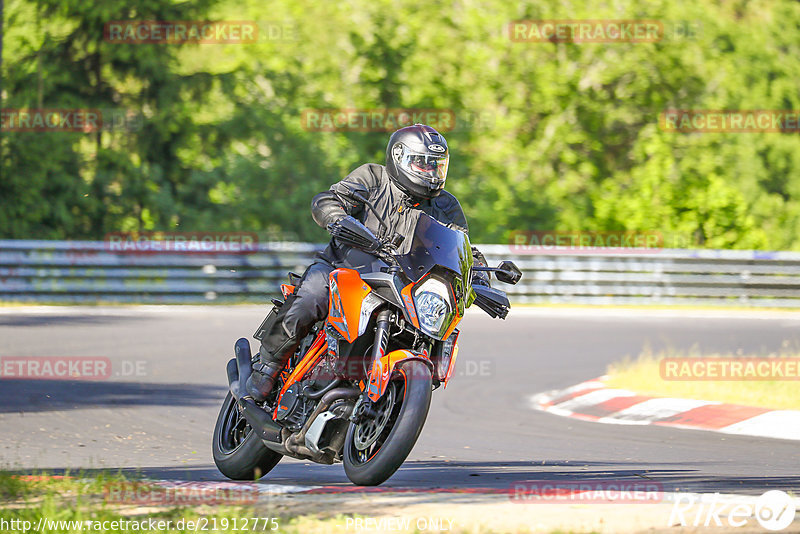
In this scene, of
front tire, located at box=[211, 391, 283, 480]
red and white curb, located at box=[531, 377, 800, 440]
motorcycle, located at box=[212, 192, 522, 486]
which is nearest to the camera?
motorcycle, located at box=[212, 192, 522, 486]

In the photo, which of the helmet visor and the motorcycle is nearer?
the motorcycle

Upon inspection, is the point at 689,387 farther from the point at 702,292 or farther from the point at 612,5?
the point at 612,5

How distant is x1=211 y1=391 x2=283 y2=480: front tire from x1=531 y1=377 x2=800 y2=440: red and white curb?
14.1 ft

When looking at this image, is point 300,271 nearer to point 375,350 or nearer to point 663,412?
point 663,412

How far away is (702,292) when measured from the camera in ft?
78.6

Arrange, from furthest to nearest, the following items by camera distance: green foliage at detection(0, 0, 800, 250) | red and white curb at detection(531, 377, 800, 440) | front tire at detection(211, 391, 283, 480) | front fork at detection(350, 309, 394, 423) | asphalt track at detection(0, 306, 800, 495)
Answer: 1. green foliage at detection(0, 0, 800, 250)
2. red and white curb at detection(531, 377, 800, 440)
3. asphalt track at detection(0, 306, 800, 495)
4. front tire at detection(211, 391, 283, 480)
5. front fork at detection(350, 309, 394, 423)

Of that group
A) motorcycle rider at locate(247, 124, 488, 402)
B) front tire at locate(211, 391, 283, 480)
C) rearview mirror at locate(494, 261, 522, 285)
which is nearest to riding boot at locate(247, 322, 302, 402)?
motorcycle rider at locate(247, 124, 488, 402)

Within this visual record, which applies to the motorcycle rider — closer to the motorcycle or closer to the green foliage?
the motorcycle

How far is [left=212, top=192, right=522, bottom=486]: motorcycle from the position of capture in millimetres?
6477

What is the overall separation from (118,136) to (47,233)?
3.09 meters

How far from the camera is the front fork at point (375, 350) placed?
658 cm

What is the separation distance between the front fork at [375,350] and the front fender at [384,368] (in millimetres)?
38

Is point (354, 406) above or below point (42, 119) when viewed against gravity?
below

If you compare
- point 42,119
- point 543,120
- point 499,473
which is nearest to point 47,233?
point 42,119
